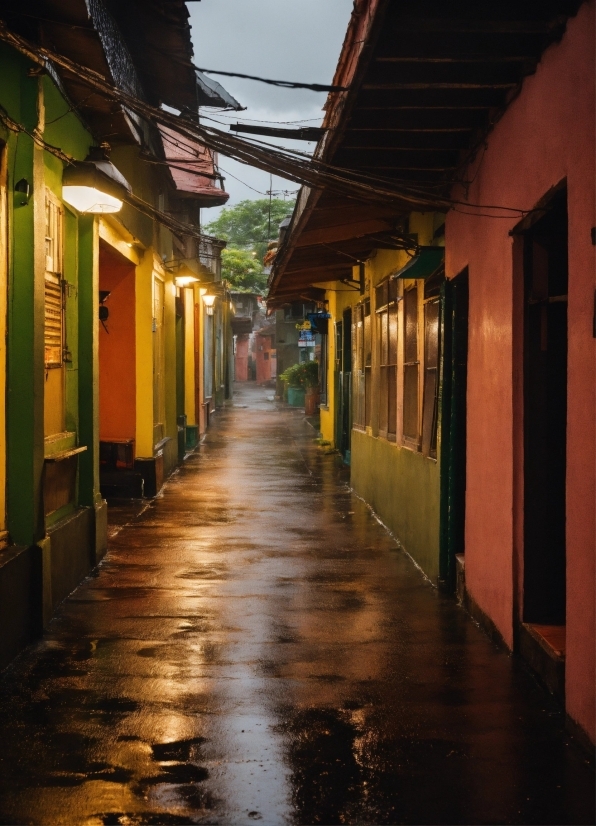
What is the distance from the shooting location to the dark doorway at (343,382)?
17.6 meters

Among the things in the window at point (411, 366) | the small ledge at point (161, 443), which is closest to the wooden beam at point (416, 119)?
the window at point (411, 366)

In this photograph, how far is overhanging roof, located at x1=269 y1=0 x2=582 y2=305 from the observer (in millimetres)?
4801

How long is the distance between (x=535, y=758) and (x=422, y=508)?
14.8 ft

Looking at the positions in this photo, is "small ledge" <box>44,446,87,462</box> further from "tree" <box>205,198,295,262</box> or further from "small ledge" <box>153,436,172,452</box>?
"tree" <box>205,198,295,262</box>

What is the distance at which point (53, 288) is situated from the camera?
7523 mm

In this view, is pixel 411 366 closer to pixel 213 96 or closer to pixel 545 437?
pixel 545 437

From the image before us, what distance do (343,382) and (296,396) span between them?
20115 mm

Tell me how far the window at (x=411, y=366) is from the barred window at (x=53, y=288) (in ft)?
11.4

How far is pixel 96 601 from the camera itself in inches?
294

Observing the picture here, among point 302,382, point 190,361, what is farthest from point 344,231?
point 302,382

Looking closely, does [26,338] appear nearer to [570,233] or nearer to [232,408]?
[570,233]

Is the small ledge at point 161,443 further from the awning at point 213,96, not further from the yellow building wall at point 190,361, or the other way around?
the awning at point 213,96

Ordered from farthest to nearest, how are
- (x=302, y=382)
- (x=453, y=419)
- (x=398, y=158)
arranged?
(x=302, y=382), (x=453, y=419), (x=398, y=158)

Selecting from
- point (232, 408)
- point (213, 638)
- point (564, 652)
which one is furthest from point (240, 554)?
point (232, 408)
